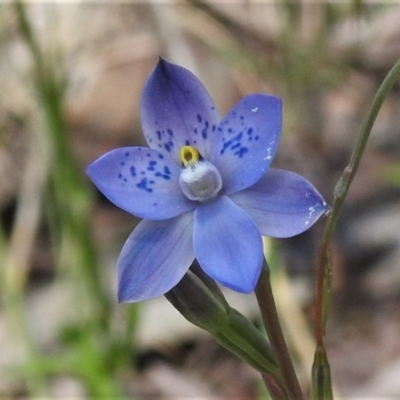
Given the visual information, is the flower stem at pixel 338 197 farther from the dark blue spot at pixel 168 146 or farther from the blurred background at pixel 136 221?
the blurred background at pixel 136 221

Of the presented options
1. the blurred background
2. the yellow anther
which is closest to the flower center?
the yellow anther

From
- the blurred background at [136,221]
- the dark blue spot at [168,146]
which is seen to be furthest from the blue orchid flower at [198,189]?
the blurred background at [136,221]

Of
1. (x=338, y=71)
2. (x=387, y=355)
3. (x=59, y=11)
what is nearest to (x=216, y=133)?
(x=387, y=355)

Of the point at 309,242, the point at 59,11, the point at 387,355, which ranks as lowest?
the point at 387,355

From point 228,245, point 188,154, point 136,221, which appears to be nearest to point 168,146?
point 188,154

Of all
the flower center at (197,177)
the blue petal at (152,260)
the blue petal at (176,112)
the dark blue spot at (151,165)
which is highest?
the blue petal at (176,112)

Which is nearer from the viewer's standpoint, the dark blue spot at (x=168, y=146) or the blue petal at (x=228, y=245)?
the blue petal at (x=228, y=245)

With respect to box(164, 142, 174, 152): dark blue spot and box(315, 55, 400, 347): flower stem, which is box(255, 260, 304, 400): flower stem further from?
box(164, 142, 174, 152): dark blue spot

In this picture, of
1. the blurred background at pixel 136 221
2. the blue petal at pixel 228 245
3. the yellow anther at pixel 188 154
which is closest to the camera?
the blue petal at pixel 228 245

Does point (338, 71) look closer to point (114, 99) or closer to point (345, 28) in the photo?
point (345, 28)
